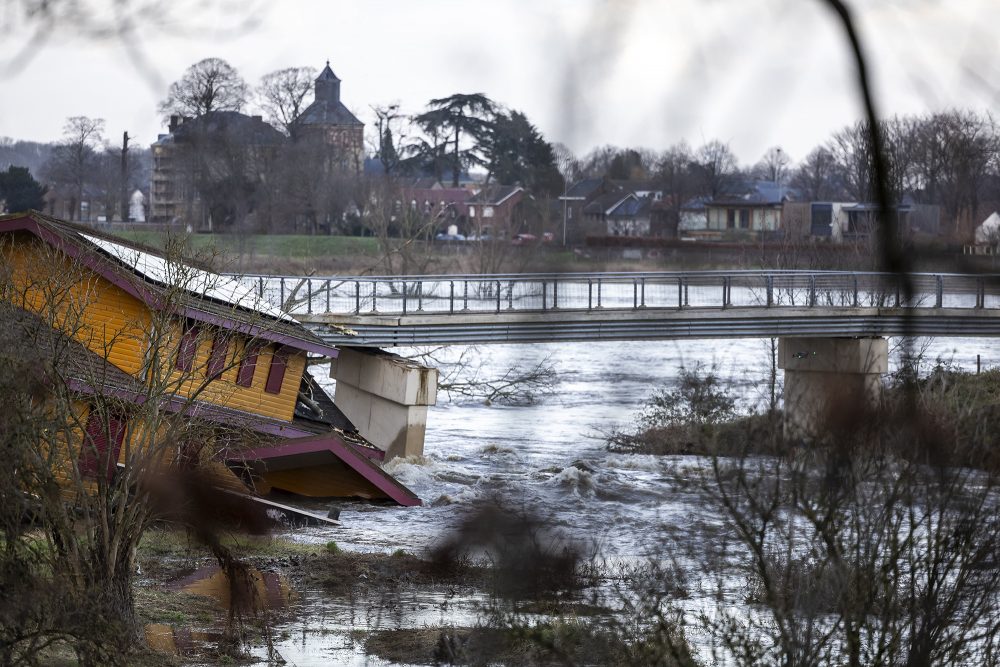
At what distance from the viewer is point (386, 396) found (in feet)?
90.7

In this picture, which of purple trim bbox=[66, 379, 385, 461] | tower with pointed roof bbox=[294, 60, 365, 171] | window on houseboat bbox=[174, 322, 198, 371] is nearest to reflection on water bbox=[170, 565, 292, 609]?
purple trim bbox=[66, 379, 385, 461]

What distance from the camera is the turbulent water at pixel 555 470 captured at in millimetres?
1145

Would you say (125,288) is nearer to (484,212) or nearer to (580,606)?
(580,606)

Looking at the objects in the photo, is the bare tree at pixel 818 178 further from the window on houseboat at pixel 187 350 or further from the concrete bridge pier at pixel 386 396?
the concrete bridge pier at pixel 386 396

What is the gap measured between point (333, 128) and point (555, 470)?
29.4 inches

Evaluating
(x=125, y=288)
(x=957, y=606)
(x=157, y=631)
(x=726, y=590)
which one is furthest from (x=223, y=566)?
(x=957, y=606)

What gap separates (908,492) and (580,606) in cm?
144

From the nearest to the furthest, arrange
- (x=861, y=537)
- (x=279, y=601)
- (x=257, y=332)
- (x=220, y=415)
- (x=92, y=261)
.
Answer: (x=861, y=537) → (x=279, y=601) → (x=220, y=415) → (x=92, y=261) → (x=257, y=332)

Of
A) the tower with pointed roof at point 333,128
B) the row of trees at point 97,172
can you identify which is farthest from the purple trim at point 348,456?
the tower with pointed roof at point 333,128

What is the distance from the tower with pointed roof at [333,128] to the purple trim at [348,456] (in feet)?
58.2

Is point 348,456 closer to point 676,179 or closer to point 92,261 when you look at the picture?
point 92,261

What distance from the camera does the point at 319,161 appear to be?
1.62m

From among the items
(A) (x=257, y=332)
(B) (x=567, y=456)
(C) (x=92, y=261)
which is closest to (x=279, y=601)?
(C) (x=92, y=261)

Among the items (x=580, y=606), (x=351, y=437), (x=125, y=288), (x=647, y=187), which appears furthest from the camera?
(x=351, y=437)
